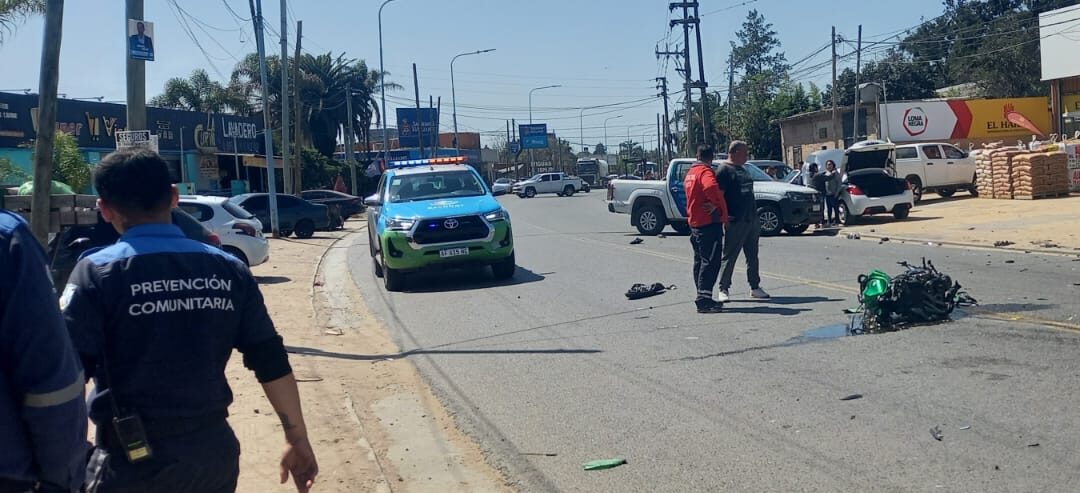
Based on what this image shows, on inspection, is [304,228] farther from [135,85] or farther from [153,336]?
[153,336]

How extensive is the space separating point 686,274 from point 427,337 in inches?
210

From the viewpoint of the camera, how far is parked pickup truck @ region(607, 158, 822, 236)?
22125mm

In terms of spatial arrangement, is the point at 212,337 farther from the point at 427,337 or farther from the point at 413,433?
the point at 427,337

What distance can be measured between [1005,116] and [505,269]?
126 ft

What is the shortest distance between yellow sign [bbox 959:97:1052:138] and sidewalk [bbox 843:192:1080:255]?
1733 cm

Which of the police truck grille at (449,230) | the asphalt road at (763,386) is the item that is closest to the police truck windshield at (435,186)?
the police truck grille at (449,230)

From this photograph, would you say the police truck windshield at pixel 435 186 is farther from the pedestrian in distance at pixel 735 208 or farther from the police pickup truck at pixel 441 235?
the pedestrian in distance at pixel 735 208

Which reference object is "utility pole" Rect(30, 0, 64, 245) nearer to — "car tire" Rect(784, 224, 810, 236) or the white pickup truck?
"car tire" Rect(784, 224, 810, 236)

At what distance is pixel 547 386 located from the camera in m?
8.00

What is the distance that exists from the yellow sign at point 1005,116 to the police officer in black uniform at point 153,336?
47.7 m

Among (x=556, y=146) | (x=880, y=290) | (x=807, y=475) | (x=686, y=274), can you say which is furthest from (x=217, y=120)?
(x=556, y=146)

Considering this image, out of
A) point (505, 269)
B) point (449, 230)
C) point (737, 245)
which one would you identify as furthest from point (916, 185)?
point (737, 245)

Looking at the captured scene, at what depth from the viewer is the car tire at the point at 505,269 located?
15.3 m

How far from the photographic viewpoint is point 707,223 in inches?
429
